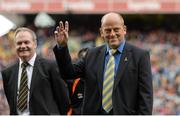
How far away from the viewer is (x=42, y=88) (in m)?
6.60

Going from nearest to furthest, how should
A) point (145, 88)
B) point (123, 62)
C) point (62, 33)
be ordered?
point (62, 33), point (145, 88), point (123, 62)

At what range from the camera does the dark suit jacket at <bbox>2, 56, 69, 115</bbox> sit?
6.55 metres

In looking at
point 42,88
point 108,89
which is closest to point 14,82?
point 42,88

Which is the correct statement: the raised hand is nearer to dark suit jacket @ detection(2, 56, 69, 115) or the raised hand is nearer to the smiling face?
the smiling face

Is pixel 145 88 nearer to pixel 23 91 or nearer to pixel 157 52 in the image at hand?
pixel 23 91

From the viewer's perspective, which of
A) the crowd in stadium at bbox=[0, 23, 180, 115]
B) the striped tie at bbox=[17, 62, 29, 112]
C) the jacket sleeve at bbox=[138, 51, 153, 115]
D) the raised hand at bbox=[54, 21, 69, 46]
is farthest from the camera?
the crowd in stadium at bbox=[0, 23, 180, 115]

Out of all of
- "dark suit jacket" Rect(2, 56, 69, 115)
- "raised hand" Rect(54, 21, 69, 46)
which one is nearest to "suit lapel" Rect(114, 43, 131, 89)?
"raised hand" Rect(54, 21, 69, 46)

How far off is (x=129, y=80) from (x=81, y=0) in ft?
58.7

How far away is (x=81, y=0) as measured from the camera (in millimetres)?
23453

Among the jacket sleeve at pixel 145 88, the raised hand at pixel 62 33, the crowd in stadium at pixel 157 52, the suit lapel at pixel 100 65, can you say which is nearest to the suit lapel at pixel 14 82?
the suit lapel at pixel 100 65

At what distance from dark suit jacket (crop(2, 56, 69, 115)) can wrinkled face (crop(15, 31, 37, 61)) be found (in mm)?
151

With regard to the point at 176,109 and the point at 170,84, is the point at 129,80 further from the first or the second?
the point at 170,84

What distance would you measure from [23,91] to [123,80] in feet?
4.21

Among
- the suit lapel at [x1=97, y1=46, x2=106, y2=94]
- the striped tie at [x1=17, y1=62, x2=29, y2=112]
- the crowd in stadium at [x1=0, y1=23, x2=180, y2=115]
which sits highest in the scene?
the suit lapel at [x1=97, y1=46, x2=106, y2=94]
